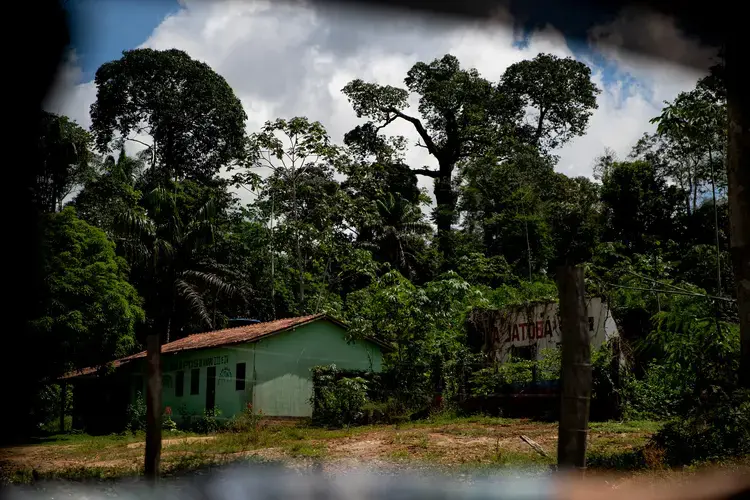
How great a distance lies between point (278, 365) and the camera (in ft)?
47.8

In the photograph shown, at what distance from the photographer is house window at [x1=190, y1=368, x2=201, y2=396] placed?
15594 millimetres

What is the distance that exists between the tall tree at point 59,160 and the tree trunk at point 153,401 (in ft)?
9.67

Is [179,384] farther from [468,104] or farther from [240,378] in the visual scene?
[468,104]

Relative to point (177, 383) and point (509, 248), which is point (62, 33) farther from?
point (509, 248)

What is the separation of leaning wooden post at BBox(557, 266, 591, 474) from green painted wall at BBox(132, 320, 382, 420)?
10.7 meters

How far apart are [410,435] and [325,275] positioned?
10.1 m

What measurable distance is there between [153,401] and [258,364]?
29.6 ft

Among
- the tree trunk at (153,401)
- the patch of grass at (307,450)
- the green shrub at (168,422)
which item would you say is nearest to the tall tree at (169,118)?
the green shrub at (168,422)

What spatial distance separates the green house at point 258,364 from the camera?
14336 mm

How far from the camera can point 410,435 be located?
32.9 feet

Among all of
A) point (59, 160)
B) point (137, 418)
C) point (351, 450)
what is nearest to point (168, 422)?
point (137, 418)

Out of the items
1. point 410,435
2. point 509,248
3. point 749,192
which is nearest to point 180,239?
point 509,248

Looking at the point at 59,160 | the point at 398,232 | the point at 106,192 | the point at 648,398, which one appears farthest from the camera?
the point at 398,232

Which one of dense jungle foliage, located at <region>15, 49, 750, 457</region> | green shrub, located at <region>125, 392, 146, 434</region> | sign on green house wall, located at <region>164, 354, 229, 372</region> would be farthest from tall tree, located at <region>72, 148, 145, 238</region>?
green shrub, located at <region>125, 392, 146, 434</region>
